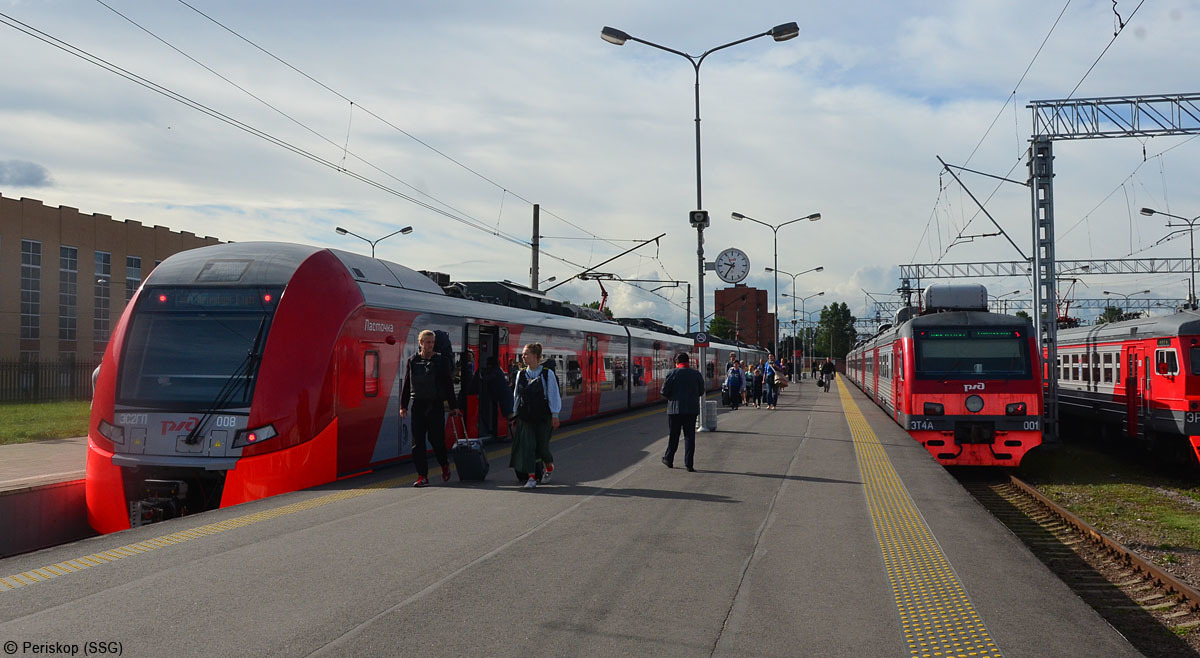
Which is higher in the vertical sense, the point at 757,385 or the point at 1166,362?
the point at 1166,362

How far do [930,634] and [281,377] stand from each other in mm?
7146

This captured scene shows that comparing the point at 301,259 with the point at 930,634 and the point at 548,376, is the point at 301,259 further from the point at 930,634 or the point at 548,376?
the point at 930,634

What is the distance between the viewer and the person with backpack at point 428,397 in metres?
10.3

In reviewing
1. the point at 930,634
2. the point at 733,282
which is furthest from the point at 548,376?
the point at 733,282

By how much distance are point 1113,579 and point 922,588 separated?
3800 millimetres

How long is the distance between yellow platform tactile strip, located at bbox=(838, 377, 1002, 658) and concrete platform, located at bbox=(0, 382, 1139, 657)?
4 centimetres

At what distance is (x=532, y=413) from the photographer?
10.3 m

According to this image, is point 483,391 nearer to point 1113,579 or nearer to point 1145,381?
point 1113,579

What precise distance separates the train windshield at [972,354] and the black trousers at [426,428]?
8682mm

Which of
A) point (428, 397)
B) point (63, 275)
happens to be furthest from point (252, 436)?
point (63, 275)

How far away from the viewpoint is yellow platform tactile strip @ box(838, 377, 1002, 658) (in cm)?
500

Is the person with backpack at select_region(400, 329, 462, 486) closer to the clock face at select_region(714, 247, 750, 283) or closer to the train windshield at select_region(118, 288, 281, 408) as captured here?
the train windshield at select_region(118, 288, 281, 408)

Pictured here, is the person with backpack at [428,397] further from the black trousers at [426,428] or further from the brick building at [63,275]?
the brick building at [63,275]

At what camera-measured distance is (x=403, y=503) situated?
9.07 meters
